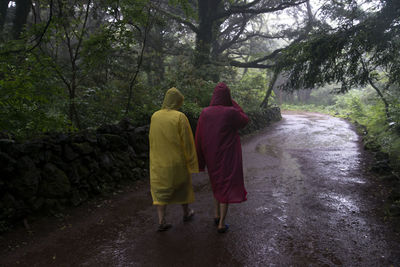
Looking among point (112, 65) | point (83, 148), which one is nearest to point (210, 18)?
point (112, 65)

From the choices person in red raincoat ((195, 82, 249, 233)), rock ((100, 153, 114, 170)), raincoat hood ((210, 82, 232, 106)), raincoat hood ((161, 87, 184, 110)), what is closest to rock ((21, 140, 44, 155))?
rock ((100, 153, 114, 170))

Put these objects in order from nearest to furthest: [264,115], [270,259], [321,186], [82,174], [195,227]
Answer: [270,259]
[195,227]
[82,174]
[321,186]
[264,115]

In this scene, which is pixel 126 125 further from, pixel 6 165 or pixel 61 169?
pixel 6 165

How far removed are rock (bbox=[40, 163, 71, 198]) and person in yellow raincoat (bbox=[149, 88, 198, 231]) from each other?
192 cm

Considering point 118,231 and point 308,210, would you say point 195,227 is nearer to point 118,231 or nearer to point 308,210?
point 118,231

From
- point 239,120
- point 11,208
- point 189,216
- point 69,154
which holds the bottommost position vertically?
point 189,216

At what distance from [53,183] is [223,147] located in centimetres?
302

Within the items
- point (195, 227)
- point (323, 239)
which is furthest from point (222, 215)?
point (323, 239)

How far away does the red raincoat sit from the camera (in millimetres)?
3717

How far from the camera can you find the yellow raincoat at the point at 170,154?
3.73 m

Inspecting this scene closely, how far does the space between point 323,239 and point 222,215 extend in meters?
1.44

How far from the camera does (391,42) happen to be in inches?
236

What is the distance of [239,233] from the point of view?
3.86m

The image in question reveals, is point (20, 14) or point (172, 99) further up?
point (20, 14)
